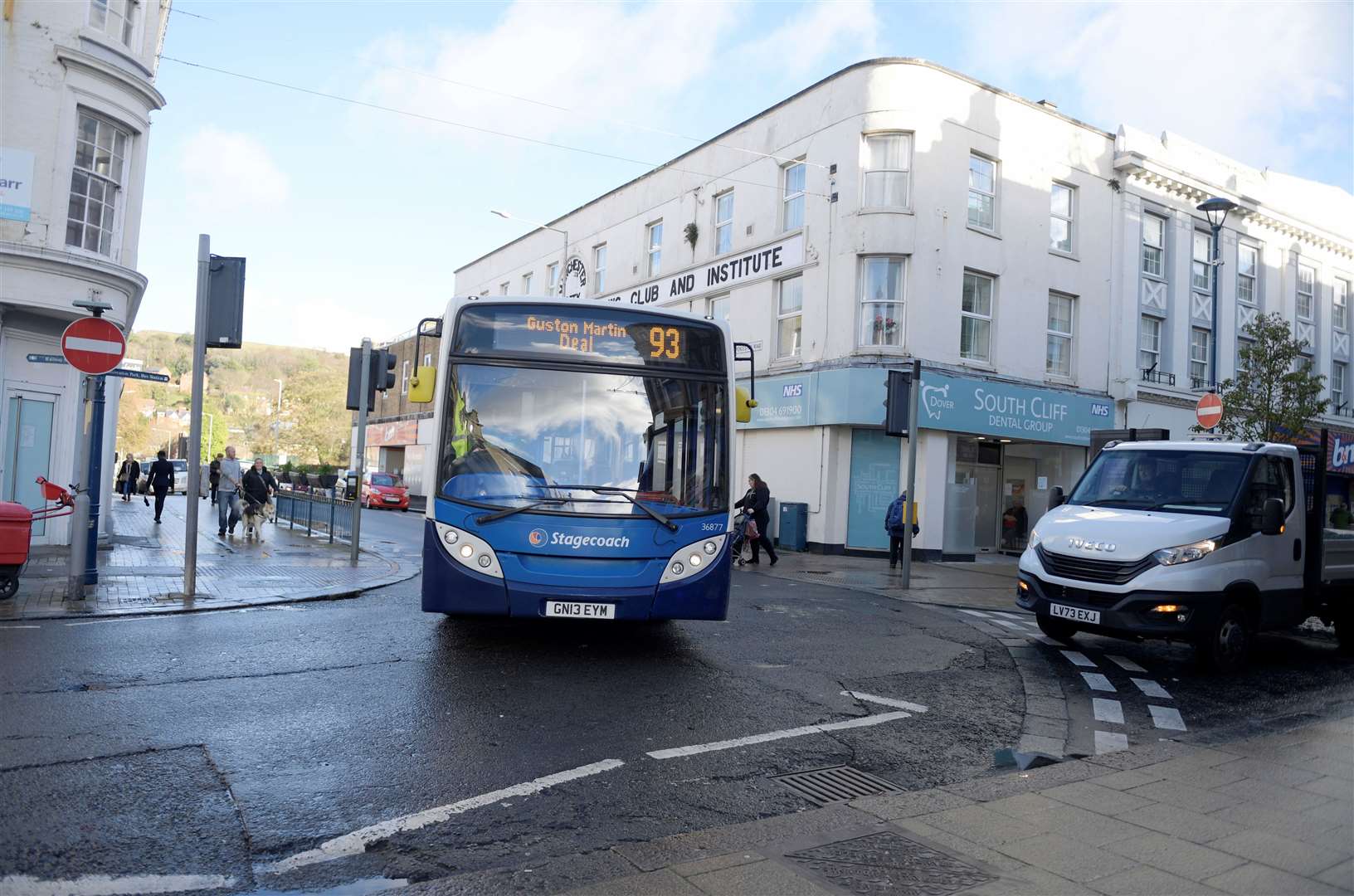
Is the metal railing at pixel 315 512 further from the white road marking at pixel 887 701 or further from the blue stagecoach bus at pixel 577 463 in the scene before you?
the white road marking at pixel 887 701

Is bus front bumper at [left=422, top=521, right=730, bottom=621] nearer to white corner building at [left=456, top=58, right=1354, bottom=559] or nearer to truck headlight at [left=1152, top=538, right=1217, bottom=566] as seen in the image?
truck headlight at [left=1152, top=538, right=1217, bottom=566]

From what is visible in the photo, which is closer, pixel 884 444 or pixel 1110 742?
pixel 1110 742

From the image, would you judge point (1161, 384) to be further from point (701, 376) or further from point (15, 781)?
point (15, 781)

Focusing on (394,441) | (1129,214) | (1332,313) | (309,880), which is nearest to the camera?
(309,880)

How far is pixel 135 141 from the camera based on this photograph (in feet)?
51.6

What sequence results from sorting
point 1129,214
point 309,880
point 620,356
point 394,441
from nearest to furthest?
point 309,880
point 620,356
point 1129,214
point 394,441

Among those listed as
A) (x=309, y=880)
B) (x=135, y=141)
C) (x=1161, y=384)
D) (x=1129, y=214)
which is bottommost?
(x=309, y=880)

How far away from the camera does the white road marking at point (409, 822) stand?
12.4 ft

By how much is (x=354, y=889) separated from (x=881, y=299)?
20.5m

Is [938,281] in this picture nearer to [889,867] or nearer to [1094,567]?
[1094,567]

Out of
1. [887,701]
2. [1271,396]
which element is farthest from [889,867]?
[1271,396]

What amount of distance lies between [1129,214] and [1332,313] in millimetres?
12160

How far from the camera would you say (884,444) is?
22.6 meters

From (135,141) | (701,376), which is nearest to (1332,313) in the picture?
(701,376)
